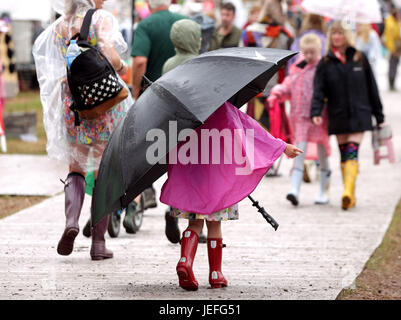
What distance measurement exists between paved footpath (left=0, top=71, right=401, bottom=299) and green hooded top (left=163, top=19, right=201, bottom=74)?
1.40 m

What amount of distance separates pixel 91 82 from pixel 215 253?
137 centimetres

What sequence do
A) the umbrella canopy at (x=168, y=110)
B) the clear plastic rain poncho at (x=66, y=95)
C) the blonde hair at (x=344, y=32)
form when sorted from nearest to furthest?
the umbrella canopy at (x=168, y=110) → the clear plastic rain poncho at (x=66, y=95) → the blonde hair at (x=344, y=32)

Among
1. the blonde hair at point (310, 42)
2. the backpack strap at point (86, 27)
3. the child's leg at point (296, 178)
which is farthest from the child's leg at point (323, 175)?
the backpack strap at point (86, 27)

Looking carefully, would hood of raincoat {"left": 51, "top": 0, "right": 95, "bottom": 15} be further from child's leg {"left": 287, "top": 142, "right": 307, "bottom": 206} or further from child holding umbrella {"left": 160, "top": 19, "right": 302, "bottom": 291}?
child's leg {"left": 287, "top": 142, "right": 307, "bottom": 206}

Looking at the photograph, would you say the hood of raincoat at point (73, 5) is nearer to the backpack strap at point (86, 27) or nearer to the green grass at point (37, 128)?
the backpack strap at point (86, 27)

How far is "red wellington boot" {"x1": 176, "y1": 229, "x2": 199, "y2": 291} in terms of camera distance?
5.98 metres

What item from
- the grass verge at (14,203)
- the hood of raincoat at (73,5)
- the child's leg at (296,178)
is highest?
the hood of raincoat at (73,5)

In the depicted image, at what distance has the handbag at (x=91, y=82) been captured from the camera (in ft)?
21.5

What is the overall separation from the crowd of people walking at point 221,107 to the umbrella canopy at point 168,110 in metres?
0.29

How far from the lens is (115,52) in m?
7.03
